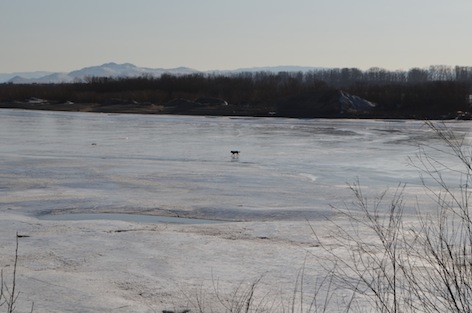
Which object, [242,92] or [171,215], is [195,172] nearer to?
[171,215]

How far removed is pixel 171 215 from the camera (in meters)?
8.78

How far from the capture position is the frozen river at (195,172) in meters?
9.31

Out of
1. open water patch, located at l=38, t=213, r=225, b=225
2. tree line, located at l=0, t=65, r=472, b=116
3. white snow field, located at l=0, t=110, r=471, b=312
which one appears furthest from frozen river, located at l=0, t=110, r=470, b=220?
tree line, located at l=0, t=65, r=472, b=116

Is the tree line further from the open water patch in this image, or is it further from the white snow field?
the open water patch

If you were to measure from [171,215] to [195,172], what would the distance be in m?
3.90

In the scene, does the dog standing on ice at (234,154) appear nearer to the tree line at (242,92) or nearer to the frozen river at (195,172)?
the frozen river at (195,172)

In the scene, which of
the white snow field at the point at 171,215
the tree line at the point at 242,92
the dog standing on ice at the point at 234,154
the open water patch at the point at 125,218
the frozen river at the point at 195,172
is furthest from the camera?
the tree line at the point at 242,92

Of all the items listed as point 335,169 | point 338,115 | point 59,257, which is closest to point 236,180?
point 335,169

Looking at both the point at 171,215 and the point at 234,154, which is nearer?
the point at 171,215

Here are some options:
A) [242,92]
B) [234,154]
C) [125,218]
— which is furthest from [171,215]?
[242,92]

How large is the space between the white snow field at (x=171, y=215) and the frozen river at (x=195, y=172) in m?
0.03

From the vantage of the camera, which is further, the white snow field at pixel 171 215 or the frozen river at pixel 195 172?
the frozen river at pixel 195 172

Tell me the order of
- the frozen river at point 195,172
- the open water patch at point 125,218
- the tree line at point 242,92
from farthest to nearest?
1. the tree line at point 242,92
2. the frozen river at point 195,172
3. the open water patch at point 125,218

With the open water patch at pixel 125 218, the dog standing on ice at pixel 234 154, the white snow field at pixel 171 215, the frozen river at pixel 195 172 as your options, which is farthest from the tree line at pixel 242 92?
the open water patch at pixel 125 218
